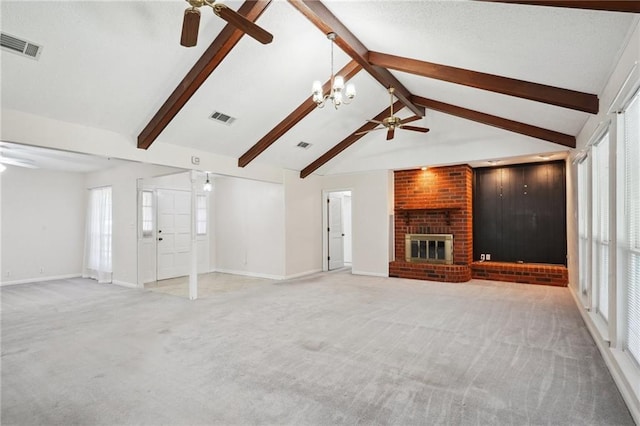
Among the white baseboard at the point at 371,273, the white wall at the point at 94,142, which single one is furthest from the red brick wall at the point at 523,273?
the white wall at the point at 94,142

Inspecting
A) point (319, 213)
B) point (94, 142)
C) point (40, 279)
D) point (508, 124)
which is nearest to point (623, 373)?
point (508, 124)

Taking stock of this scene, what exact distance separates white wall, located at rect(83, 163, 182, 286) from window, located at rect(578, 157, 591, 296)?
729 cm

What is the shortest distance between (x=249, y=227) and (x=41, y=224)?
471cm

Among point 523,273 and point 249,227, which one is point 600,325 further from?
point 249,227

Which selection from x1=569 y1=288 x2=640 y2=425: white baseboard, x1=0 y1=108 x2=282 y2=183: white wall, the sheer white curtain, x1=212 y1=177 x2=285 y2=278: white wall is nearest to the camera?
x1=569 y1=288 x2=640 y2=425: white baseboard

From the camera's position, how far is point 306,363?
9.51ft

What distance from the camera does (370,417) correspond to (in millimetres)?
2094

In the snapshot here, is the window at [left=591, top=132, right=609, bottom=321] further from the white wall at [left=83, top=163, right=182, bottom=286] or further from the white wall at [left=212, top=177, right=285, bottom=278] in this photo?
the white wall at [left=83, top=163, right=182, bottom=286]

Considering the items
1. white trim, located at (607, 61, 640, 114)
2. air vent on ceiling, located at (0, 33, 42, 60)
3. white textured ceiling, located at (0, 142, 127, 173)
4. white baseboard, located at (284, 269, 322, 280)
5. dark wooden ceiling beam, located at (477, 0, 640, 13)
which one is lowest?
white baseboard, located at (284, 269, 322, 280)

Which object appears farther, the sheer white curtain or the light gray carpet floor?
the sheer white curtain

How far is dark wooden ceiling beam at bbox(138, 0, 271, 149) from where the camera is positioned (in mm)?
3220

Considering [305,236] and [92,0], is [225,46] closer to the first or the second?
[92,0]

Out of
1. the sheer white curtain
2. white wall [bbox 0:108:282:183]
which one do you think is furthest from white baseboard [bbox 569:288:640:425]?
the sheer white curtain

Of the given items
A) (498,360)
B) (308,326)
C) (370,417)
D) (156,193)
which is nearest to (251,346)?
(308,326)
